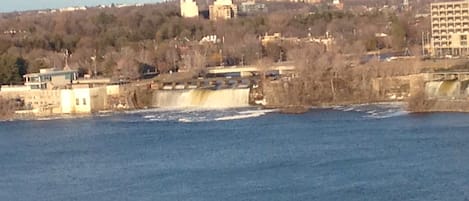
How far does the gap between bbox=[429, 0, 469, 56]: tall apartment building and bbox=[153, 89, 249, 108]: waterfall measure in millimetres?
3468

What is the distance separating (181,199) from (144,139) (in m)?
2.92

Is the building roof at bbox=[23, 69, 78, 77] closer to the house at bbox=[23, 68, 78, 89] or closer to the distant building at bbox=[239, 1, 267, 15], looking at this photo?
the house at bbox=[23, 68, 78, 89]

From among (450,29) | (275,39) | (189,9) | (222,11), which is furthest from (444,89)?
(222,11)

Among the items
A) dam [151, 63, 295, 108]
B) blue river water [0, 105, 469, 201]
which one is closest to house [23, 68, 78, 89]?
dam [151, 63, 295, 108]

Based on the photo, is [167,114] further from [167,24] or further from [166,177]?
[167,24]

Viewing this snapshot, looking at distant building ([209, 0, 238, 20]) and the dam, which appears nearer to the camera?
the dam

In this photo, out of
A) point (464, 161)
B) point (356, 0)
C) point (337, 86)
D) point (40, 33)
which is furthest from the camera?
point (356, 0)

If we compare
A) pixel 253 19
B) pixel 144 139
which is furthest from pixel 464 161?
pixel 253 19

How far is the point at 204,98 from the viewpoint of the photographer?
12.4 m

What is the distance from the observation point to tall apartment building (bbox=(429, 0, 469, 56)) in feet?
49.5

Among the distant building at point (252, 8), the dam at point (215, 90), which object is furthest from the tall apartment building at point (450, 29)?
the distant building at point (252, 8)

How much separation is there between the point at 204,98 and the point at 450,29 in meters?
4.23

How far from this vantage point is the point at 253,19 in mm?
21328

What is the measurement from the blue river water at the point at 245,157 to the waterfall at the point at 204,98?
0.80 m
